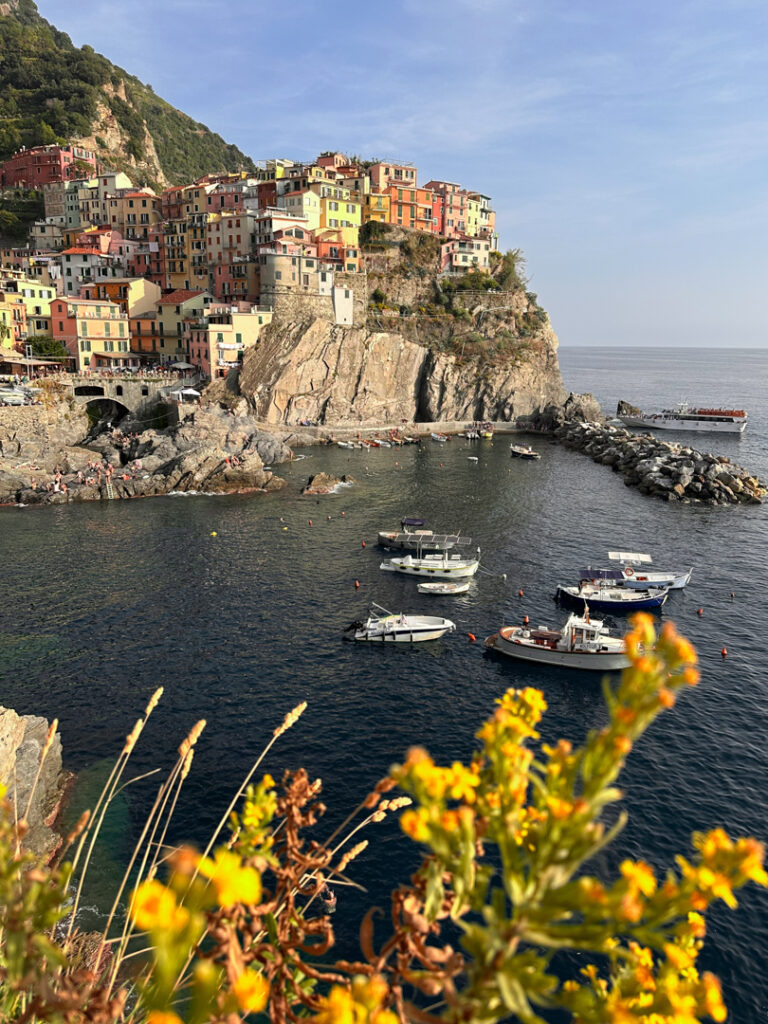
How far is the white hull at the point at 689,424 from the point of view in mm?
127887

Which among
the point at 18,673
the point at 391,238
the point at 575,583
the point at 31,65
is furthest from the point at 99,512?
the point at 31,65

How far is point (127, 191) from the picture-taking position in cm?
13450

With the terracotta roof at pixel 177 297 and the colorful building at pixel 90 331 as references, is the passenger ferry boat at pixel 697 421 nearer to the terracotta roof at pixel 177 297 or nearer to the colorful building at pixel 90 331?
the terracotta roof at pixel 177 297

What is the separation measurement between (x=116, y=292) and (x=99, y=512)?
203ft

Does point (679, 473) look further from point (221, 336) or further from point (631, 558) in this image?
point (221, 336)

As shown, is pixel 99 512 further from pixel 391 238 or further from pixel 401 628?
pixel 391 238

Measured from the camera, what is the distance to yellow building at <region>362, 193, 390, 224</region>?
13562 cm

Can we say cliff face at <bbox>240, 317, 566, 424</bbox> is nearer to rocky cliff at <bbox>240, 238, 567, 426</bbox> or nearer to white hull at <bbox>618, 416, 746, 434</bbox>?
rocky cliff at <bbox>240, 238, 567, 426</bbox>

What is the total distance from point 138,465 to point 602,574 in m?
55.2

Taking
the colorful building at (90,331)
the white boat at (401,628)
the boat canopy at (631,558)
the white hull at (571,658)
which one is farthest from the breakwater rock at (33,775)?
the colorful building at (90,331)

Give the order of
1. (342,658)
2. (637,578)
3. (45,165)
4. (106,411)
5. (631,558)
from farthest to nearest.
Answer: (45,165)
(106,411)
(631,558)
(637,578)
(342,658)

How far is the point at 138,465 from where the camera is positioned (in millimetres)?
78312

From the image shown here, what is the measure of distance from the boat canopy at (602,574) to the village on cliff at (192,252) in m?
75.4

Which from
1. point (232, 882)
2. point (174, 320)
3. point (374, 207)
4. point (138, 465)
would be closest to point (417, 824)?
point (232, 882)
